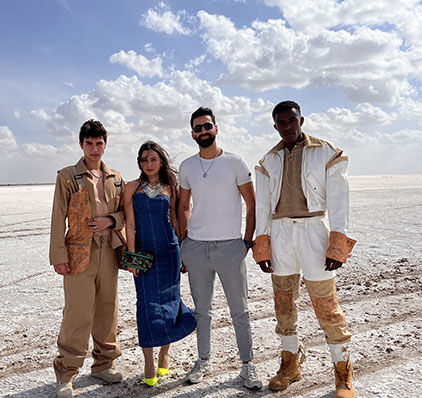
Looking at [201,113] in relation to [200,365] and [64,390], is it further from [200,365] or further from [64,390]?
[64,390]

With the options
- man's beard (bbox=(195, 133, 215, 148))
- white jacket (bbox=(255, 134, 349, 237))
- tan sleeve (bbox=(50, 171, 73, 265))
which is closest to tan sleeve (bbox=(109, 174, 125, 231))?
tan sleeve (bbox=(50, 171, 73, 265))

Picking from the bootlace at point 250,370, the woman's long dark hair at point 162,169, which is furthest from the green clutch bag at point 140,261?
the bootlace at point 250,370

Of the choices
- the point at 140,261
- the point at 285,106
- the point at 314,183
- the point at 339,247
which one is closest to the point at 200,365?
the point at 140,261

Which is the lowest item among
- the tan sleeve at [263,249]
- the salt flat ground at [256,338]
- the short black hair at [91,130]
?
the salt flat ground at [256,338]

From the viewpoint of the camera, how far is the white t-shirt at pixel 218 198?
3627 millimetres

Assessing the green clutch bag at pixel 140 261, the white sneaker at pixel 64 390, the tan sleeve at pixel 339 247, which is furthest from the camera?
the green clutch bag at pixel 140 261

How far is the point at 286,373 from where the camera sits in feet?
11.7

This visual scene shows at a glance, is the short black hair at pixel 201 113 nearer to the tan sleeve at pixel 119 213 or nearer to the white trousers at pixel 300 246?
the tan sleeve at pixel 119 213

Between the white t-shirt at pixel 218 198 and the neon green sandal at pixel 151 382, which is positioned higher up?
the white t-shirt at pixel 218 198

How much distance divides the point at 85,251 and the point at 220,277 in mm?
1220

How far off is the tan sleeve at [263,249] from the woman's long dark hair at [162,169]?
1.00 m

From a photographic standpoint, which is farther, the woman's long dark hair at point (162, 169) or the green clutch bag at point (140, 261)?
the woman's long dark hair at point (162, 169)

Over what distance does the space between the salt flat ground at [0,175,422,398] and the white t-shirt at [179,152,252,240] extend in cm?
138

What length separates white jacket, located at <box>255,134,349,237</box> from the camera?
3.25 m
